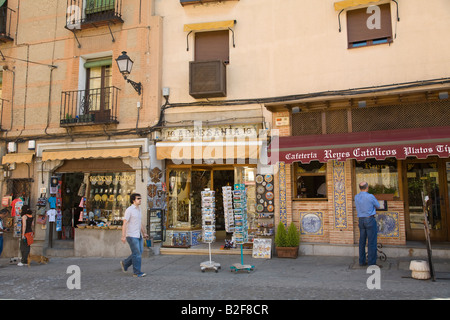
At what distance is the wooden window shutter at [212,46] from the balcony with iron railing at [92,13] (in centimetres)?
266

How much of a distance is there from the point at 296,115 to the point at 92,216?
7.29m

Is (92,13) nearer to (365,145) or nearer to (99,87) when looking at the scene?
(99,87)

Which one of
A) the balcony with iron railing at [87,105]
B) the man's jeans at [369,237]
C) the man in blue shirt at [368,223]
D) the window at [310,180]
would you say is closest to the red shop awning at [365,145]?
the man in blue shirt at [368,223]


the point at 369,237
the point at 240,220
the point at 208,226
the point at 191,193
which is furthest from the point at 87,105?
the point at 369,237

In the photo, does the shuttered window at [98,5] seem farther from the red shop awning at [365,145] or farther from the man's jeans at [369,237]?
the man's jeans at [369,237]

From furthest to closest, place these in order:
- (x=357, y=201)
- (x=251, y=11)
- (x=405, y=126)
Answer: (x=251, y=11), (x=405, y=126), (x=357, y=201)

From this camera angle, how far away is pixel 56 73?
12.8 meters

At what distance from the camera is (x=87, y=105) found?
12.3 metres

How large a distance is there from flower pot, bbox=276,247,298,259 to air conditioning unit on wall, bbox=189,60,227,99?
15.2 ft

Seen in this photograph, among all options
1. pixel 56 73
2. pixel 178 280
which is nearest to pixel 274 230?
pixel 178 280

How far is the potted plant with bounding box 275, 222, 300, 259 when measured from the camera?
31.6ft

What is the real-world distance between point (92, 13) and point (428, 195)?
11709 mm

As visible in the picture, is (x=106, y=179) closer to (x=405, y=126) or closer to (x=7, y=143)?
(x=7, y=143)

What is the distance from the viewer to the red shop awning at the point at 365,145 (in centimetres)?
817
